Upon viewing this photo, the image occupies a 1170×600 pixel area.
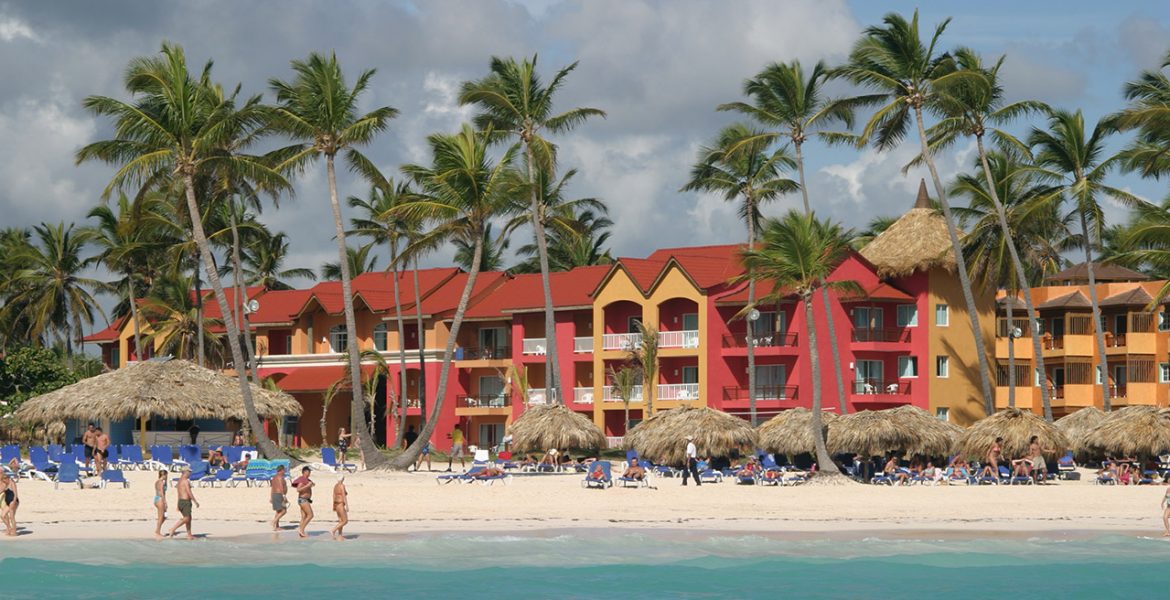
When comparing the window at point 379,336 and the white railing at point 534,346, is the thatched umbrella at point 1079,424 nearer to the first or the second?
the white railing at point 534,346

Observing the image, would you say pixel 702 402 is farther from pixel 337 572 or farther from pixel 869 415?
pixel 337 572

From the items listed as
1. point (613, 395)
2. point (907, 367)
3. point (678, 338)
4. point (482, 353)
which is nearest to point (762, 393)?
Result: point (678, 338)

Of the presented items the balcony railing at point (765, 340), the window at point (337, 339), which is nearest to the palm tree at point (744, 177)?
the balcony railing at point (765, 340)

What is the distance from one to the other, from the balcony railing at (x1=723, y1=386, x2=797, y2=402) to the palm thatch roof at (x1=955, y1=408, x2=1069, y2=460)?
1586 cm

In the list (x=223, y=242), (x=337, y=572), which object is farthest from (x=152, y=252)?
(x=337, y=572)

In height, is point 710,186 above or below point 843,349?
above

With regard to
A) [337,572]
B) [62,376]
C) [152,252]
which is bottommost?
[337,572]

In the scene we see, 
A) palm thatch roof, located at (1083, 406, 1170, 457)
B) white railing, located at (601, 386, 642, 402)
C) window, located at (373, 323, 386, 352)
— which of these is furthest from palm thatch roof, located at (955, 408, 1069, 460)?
window, located at (373, 323, 386, 352)

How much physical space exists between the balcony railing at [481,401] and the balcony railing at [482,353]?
1530 millimetres

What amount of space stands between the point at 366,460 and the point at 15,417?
11630 mm

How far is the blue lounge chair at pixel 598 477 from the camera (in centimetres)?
3612

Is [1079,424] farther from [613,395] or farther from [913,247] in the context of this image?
[613,395]

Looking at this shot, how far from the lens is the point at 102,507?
30.9m

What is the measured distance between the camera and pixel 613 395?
57031 mm
